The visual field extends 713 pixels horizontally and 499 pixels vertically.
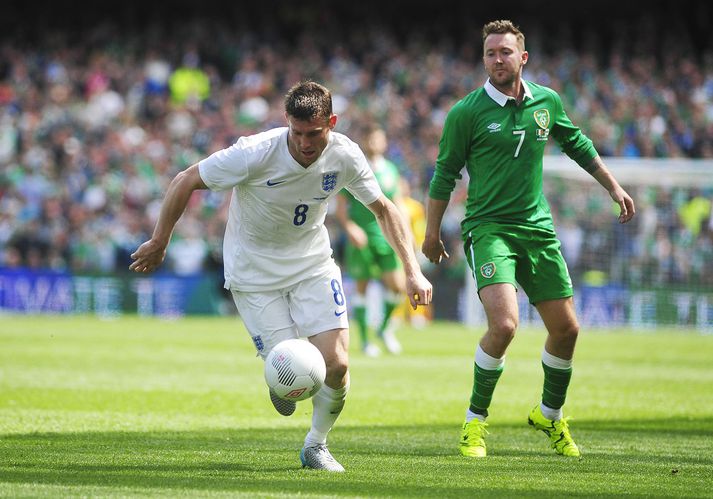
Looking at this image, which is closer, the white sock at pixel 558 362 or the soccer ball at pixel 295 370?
the soccer ball at pixel 295 370

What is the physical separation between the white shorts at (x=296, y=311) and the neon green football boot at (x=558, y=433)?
71.6 inches

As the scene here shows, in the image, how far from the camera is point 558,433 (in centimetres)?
839

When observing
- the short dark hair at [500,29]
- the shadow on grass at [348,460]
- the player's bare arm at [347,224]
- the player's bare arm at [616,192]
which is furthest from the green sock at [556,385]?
the player's bare arm at [347,224]

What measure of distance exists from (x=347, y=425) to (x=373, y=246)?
22.4 feet

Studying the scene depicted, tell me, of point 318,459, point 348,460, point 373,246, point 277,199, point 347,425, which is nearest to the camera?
point 318,459

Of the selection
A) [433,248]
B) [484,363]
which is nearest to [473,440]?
[484,363]

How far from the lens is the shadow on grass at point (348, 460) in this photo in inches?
259

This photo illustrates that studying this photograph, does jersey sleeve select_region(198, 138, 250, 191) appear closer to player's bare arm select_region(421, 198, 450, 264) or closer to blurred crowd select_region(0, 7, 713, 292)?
player's bare arm select_region(421, 198, 450, 264)

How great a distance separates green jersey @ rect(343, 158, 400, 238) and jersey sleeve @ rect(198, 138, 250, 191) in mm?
8937

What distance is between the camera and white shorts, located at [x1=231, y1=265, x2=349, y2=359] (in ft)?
24.7

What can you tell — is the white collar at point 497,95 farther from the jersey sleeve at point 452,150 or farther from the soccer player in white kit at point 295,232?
the soccer player in white kit at point 295,232

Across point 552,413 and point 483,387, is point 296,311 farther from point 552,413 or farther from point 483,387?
point 552,413

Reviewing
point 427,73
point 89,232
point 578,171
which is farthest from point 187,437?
point 427,73

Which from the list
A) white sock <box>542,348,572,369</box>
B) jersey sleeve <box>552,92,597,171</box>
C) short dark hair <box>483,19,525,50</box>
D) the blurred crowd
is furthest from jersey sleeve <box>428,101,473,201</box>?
the blurred crowd
